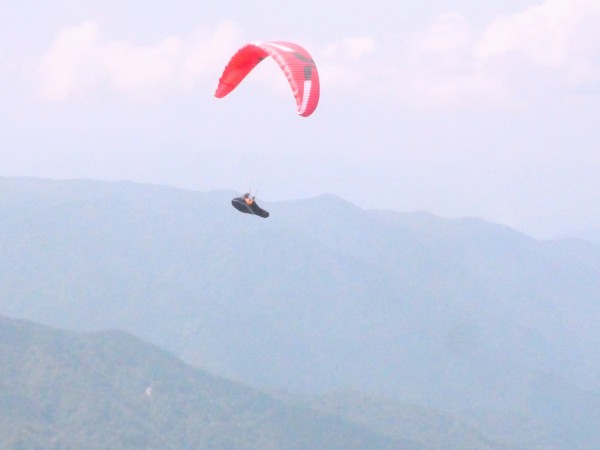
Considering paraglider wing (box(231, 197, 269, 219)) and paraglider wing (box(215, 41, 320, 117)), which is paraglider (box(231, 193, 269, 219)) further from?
paraglider wing (box(215, 41, 320, 117))

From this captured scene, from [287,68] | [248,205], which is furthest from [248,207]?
[287,68]

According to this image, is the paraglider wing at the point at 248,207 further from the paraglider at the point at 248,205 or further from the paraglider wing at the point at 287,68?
the paraglider wing at the point at 287,68

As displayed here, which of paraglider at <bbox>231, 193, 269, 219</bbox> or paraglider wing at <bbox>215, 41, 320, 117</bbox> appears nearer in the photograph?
paraglider wing at <bbox>215, 41, 320, 117</bbox>

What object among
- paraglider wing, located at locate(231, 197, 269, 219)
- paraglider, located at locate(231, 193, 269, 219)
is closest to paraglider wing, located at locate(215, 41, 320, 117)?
paraglider, located at locate(231, 193, 269, 219)

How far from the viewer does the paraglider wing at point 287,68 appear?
79000mm

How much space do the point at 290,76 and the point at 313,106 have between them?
4126 millimetres

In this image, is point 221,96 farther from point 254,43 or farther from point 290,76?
point 290,76

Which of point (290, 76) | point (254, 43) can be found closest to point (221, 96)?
point (254, 43)

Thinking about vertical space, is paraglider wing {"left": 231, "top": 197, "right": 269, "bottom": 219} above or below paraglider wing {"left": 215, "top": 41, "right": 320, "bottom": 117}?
below

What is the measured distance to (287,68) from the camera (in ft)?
267

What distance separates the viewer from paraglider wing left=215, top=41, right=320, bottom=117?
79.0m

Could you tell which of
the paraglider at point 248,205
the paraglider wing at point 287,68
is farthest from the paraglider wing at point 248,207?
the paraglider wing at point 287,68

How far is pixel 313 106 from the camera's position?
7812 cm

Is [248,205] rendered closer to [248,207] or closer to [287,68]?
[248,207]
